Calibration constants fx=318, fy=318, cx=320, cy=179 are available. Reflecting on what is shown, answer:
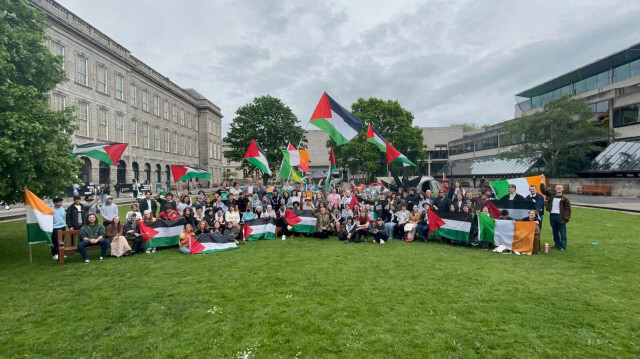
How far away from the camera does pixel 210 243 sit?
35.3ft

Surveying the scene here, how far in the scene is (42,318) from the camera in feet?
18.0

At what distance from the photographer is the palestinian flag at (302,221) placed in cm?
1308

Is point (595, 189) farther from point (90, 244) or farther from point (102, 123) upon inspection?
point (102, 123)

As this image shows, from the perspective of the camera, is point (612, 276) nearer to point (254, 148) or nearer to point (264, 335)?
point (264, 335)

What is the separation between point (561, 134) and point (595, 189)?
24.0 ft

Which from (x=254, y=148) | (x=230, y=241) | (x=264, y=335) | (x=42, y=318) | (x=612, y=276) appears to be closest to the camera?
(x=264, y=335)

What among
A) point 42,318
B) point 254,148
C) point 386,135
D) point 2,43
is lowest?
point 42,318

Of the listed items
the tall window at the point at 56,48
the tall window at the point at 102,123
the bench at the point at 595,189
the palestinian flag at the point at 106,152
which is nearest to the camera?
the palestinian flag at the point at 106,152

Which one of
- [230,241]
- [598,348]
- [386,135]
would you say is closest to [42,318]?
[230,241]

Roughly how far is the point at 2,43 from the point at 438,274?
40.5 ft

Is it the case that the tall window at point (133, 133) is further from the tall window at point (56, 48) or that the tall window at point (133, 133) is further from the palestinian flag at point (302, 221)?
the palestinian flag at point (302, 221)

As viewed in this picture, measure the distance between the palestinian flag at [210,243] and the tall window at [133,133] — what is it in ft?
121

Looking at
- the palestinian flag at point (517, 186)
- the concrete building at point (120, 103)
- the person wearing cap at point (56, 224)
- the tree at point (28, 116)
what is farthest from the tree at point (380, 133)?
the tree at point (28, 116)

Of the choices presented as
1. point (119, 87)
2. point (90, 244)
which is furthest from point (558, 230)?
point (119, 87)
